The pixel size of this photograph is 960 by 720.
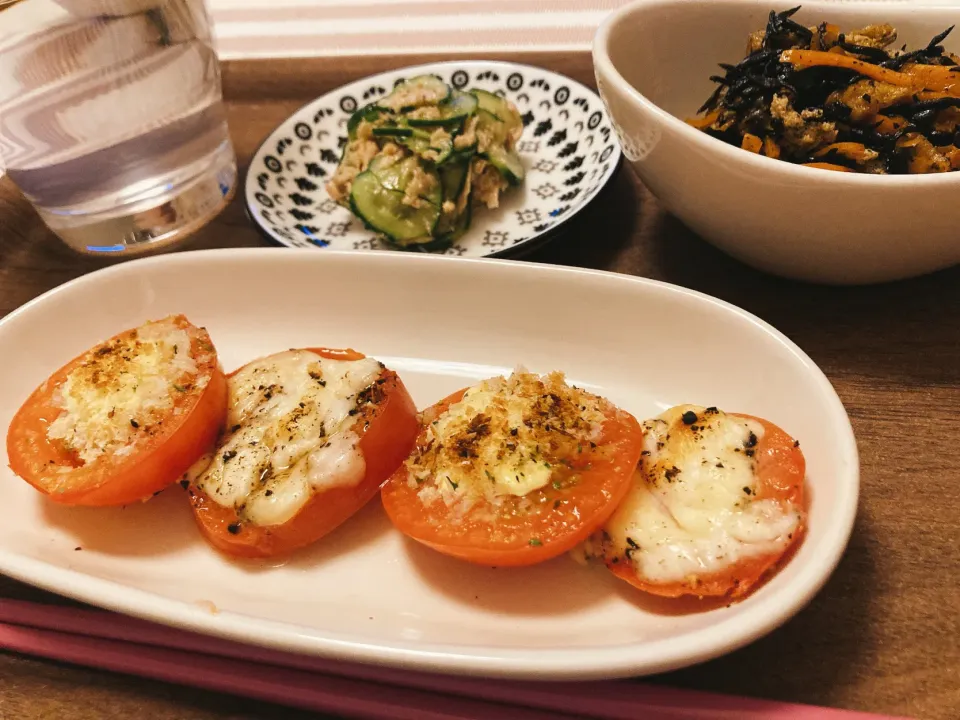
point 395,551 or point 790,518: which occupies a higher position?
point 790,518

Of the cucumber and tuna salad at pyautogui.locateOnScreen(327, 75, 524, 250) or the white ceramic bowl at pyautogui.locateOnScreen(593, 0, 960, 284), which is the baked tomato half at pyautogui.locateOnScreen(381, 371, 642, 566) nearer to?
the white ceramic bowl at pyautogui.locateOnScreen(593, 0, 960, 284)

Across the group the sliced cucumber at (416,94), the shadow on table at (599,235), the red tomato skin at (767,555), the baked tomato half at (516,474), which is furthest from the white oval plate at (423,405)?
the sliced cucumber at (416,94)

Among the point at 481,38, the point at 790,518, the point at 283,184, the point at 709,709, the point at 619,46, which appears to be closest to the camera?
the point at 709,709

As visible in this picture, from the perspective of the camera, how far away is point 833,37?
5.63ft

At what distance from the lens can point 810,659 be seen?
108cm

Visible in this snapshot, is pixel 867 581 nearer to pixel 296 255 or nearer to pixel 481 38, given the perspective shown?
pixel 296 255

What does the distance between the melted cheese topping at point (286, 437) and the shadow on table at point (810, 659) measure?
68cm

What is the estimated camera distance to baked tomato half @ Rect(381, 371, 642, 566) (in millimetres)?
1149

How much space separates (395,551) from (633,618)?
1.52ft

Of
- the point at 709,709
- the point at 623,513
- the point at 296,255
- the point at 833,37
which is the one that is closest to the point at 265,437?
the point at 296,255

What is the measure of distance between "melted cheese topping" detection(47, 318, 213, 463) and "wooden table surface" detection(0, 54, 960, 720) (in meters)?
0.32

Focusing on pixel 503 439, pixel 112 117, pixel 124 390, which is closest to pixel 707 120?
pixel 503 439

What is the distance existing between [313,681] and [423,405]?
2.12ft

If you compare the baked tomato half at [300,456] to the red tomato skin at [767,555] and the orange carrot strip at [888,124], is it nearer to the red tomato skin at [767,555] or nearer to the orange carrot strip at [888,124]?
the red tomato skin at [767,555]
